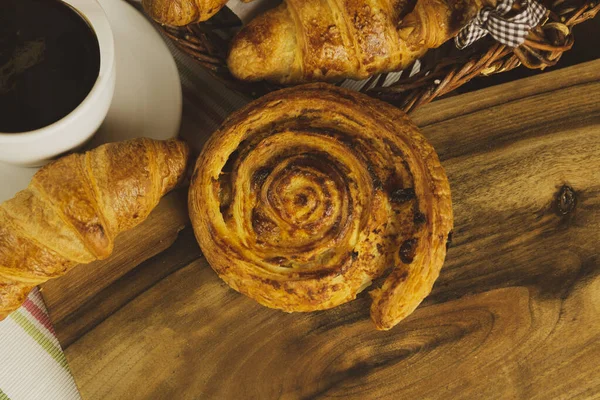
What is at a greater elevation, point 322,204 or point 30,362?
point 322,204

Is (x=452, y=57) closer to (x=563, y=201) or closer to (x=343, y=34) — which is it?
(x=343, y=34)

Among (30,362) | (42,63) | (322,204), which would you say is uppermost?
(42,63)

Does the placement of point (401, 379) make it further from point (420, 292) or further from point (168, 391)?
point (168, 391)

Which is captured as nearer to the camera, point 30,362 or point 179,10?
point 179,10

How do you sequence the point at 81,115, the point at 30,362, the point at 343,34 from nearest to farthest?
the point at 81,115
the point at 343,34
the point at 30,362

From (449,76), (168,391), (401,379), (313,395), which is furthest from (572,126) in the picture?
(168,391)

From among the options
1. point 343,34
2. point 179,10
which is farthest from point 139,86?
point 343,34
